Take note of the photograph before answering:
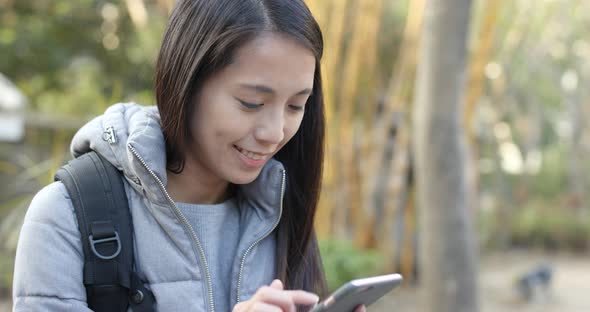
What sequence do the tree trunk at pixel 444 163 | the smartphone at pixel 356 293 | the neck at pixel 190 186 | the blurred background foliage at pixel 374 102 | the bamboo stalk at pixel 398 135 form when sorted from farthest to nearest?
the bamboo stalk at pixel 398 135 → the blurred background foliage at pixel 374 102 → the tree trunk at pixel 444 163 → the neck at pixel 190 186 → the smartphone at pixel 356 293

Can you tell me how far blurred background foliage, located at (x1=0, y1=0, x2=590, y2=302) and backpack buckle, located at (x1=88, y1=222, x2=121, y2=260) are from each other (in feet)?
9.49

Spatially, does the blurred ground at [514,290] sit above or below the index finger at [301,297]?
below

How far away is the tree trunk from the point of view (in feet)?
10.5

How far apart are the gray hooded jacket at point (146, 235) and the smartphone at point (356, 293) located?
0.22 m

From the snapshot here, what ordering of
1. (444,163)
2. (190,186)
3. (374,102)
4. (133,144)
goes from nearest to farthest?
(133,144) → (190,186) → (444,163) → (374,102)

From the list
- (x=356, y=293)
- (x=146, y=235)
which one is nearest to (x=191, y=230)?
(x=146, y=235)

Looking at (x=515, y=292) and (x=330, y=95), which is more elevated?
(x=330, y=95)

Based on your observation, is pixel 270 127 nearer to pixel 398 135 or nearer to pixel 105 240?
pixel 105 240

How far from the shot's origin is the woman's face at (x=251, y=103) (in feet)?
3.68

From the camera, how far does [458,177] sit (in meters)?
3.36

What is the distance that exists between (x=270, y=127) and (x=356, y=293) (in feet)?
1.00

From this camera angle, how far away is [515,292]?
26.8 feet

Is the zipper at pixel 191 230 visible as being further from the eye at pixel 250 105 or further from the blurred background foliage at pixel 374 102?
the blurred background foliage at pixel 374 102

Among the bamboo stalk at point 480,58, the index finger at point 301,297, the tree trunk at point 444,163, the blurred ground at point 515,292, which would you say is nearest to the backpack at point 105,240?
the index finger at point 301,297
